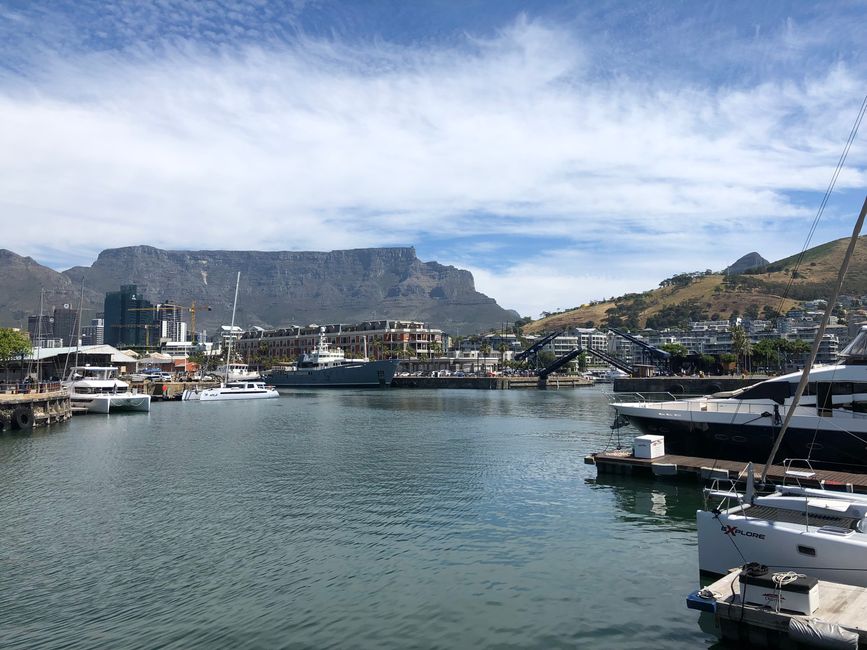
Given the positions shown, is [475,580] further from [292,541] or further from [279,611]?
[292,541]

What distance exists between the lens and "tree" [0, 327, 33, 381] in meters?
80.4

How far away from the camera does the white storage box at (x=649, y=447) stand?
2789 cm

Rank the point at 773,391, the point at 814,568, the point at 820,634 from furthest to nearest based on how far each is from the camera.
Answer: the point at 773,391
the point at 814,568
the point at 820,634

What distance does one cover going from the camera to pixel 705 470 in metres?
25.0

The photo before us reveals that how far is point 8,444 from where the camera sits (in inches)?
1657

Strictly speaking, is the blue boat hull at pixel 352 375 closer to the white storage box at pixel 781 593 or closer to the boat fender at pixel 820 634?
the white storage box at pixel 781 593

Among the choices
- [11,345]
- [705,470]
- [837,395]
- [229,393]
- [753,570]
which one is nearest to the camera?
[753,570]

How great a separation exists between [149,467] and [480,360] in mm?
160571

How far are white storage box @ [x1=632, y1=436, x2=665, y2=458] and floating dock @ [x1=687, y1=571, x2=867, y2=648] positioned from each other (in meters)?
15.5

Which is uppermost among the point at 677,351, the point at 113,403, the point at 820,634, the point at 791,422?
the point at 677,351

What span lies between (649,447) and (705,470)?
315 cm

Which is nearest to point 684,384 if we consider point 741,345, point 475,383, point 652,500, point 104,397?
point 741,345

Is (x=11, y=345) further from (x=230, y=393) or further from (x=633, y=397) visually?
(x=633, y=397)

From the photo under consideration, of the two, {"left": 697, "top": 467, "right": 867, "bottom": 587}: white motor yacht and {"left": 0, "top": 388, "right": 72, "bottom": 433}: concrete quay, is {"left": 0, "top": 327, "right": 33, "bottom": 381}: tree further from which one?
{"left": 697, "top": 467, "right": 867, "bottom": 587}: white motor yacht
